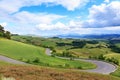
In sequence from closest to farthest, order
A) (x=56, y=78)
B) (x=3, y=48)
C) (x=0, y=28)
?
1. (x=56, y=78)
2. (x=3, y=48)
3. (x=0, y=28)

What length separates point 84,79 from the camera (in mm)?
39938

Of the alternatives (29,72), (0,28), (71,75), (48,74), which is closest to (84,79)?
(71,75)

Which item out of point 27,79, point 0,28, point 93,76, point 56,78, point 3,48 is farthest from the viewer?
point 0,28

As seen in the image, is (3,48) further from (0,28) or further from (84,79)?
(84,79)

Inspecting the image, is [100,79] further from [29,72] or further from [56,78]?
[29,72]

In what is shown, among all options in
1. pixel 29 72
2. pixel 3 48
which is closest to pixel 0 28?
pixel 3 48

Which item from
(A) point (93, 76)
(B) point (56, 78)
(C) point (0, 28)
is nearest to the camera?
(B) point (56, 78)

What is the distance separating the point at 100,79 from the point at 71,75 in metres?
4.39

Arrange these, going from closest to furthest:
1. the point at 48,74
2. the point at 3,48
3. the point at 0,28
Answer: the point at 48,74
the point at 3,48
the point at 0,28

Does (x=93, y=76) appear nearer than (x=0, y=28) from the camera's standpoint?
Yes

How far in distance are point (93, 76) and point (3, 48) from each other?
94.3m

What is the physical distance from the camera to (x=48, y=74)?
40688 mm

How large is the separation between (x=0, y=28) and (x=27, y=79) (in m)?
154

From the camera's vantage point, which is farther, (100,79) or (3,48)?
(3,48)
